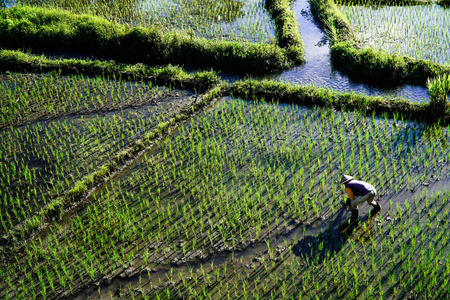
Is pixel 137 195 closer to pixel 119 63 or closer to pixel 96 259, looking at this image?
pixel 96 259

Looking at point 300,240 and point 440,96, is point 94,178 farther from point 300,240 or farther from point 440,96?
point 440,96

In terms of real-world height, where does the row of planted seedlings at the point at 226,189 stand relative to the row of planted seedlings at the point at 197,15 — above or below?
below

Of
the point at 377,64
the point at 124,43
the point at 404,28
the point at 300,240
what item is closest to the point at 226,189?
the point at 300,240

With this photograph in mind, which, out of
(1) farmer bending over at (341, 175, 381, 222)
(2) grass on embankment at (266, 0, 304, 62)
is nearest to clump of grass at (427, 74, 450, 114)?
(1) farmer bending over at (341, 175, 381, 222)

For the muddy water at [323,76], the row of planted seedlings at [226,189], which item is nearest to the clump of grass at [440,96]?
the row of planted seedlings at [226,189]

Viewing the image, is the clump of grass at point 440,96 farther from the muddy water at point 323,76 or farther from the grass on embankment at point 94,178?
the grass on embankment at point 94,178

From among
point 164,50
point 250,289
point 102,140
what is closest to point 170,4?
point 164,50

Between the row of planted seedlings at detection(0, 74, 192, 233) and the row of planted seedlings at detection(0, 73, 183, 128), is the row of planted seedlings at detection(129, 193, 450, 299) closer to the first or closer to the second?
the row of planted seedlings at detection(0, 74, 192, 233)
